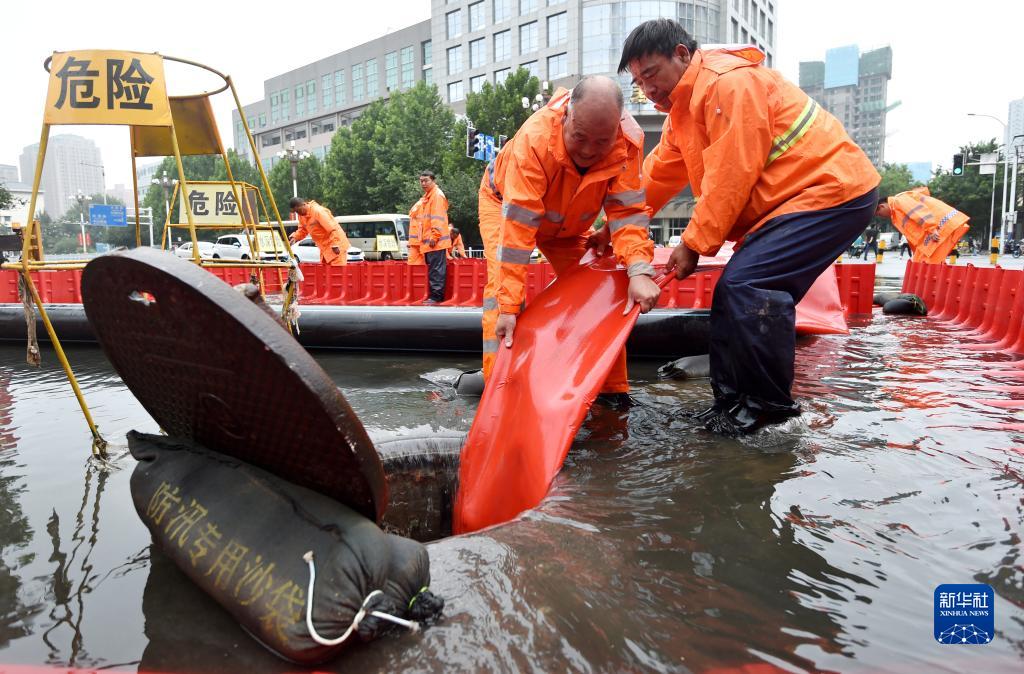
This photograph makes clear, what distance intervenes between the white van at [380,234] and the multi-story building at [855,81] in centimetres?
13626

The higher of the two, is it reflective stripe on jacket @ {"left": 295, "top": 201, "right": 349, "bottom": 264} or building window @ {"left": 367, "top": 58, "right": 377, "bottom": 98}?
building window @ {"left": 367, "top": 58, "right": 377, "bottom": 98}

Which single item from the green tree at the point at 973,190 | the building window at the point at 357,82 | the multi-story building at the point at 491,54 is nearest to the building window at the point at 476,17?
the multi-story building at the point at 491,54

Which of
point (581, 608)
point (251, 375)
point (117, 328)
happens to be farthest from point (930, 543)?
point (117, 328)

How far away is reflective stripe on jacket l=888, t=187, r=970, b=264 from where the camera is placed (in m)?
9.45

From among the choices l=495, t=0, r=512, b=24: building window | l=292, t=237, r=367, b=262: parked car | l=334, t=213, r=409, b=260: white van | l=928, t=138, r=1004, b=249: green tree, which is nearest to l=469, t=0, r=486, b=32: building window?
l=495, t=0, r=512, b=24: building window

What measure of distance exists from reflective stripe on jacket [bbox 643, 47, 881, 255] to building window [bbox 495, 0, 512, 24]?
178 feet

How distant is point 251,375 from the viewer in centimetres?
138

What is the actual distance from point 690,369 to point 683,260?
1.83 meters

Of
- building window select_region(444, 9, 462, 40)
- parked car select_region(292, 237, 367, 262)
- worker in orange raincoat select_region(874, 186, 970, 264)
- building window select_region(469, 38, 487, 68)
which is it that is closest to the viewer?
worker in orange raincoat select_region(874, 186, 970, 264)

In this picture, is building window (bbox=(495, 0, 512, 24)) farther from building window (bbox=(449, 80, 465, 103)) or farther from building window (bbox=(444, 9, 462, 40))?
building window (bbox=(449, 80, 465, 103))

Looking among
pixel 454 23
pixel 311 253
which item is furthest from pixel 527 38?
pixel 311 253

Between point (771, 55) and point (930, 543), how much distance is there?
230 ft

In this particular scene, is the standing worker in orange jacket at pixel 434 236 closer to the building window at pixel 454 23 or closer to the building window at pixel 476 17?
the building window at pixel 476 17

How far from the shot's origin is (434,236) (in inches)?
365
